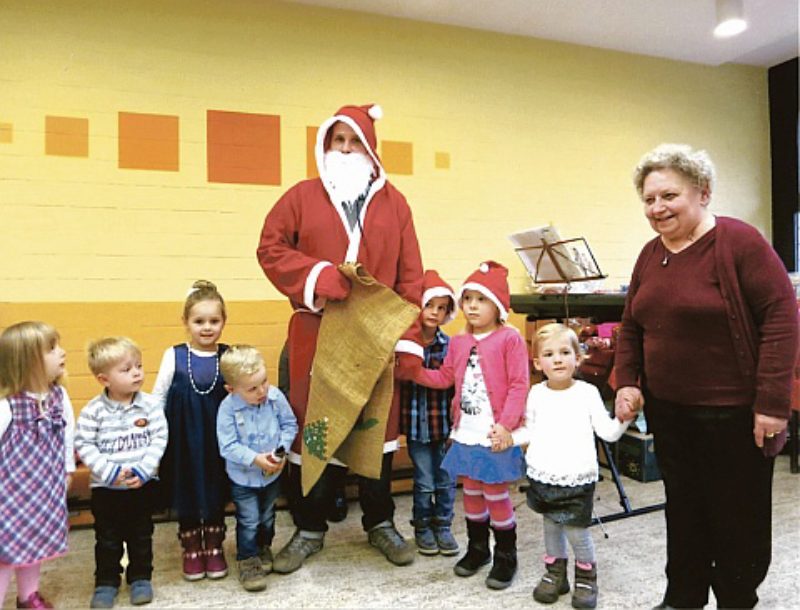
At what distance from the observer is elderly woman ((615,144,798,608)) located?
64.1 inches

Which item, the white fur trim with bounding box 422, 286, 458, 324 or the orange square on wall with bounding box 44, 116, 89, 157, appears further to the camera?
the orange square on wall with bounding box 44, 116, 89, 157

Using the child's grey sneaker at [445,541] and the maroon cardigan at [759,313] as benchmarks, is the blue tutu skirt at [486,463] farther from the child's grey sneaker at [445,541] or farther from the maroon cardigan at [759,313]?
the maroon cardigan at [759,313]

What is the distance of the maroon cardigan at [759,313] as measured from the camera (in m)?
1.60

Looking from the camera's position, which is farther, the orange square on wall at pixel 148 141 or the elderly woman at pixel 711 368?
the orange square on wall at pixel 148 141

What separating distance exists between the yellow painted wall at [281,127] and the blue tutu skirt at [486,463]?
1649 millimetres

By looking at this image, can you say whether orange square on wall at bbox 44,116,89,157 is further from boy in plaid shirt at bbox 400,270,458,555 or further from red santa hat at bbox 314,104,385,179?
boy in plaid shirt at bbox 400,270,458,555

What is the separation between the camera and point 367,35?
12.3 ft

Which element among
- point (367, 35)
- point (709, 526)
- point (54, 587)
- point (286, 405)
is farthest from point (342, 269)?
point (367, 35)

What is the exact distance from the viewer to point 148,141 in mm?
3348

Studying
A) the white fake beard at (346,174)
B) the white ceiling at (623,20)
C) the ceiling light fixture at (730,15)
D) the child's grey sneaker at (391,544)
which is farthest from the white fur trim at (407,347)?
the ceiling light fixture at (730,15)

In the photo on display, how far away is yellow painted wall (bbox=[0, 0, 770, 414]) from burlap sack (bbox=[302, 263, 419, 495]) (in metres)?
1.40

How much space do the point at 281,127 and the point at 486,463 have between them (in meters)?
2.31

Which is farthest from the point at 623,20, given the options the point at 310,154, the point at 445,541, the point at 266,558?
the point at 266,558

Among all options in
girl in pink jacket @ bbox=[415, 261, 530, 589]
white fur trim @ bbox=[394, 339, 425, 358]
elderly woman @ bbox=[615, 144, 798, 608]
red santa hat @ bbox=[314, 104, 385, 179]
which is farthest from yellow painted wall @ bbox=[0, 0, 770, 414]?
elderly woman @ bbox=[615, 144, 798, 608]
